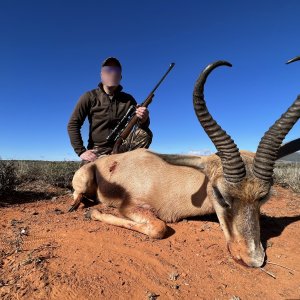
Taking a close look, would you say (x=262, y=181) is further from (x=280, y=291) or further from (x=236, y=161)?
(x=280, y=291)

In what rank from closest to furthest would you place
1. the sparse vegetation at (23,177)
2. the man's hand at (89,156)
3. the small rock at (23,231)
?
the small rock at (23,231) → the man's hand at (89,156) → the sparse vegetation at (23,177)

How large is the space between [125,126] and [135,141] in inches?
18.8

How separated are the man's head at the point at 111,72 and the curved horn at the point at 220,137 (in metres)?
4.57

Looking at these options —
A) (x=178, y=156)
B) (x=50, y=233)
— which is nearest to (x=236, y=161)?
(x=178, y=156)

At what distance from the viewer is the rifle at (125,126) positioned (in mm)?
8148

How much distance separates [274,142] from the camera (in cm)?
463

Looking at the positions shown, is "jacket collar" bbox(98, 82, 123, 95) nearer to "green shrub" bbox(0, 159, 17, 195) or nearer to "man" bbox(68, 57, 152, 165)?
"man" bbox(68, 57, 152, 165)

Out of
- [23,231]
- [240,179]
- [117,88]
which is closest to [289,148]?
[240,179]

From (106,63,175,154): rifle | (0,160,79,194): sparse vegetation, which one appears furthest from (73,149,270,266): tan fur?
(0,160,79,194): sparse vegetation

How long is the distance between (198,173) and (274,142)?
1475 mm

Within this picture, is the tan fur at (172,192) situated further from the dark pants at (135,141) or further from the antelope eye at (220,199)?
the dark pants at (135,141)

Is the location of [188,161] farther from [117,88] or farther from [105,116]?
[117,88]

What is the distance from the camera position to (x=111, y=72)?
8.77 meters

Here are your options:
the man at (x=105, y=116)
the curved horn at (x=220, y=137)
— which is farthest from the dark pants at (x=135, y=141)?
the curved horn at (x=220, y=137)
